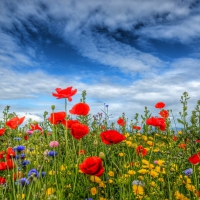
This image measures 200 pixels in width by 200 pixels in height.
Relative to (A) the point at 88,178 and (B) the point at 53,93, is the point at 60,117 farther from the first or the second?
(A) the point at 88,178

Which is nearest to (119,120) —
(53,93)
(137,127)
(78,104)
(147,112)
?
(137,127)

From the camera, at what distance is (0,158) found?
3086 mm

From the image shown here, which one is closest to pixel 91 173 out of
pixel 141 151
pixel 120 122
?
pixel 141 151

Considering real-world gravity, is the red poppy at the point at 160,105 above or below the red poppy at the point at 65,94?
above

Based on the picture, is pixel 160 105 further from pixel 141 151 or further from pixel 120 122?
pixel 141 151

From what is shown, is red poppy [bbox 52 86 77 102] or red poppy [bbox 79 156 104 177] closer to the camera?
red poppy [bbox 79 156 104 177]

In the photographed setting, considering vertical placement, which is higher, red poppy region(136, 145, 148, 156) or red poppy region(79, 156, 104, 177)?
red poppy region(136, 145, 148, 156)

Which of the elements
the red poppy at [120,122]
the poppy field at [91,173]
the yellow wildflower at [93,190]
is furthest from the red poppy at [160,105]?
the yellow wildflower at [93,190]

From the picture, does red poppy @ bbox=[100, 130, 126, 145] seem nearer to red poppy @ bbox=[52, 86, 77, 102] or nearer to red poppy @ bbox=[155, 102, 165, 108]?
red poppy @ bbox=[52, 86, 77, 102]

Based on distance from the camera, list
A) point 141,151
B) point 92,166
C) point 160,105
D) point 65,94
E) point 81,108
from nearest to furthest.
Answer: point 92,166
point 65,94
point 81,108
point 141,151
point 160,105

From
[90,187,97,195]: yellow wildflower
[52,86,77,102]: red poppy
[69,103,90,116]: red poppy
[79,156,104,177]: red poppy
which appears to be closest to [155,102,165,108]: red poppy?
[69,103,90,116]: red poppy

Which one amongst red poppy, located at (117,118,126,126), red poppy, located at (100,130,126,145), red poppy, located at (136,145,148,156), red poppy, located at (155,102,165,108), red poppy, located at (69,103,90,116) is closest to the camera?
red poppy, located at (100,130,126,145)

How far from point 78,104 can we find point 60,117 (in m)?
0.26

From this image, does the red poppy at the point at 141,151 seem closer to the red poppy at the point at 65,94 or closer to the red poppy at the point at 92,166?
the red poppy at the point at 65,94
